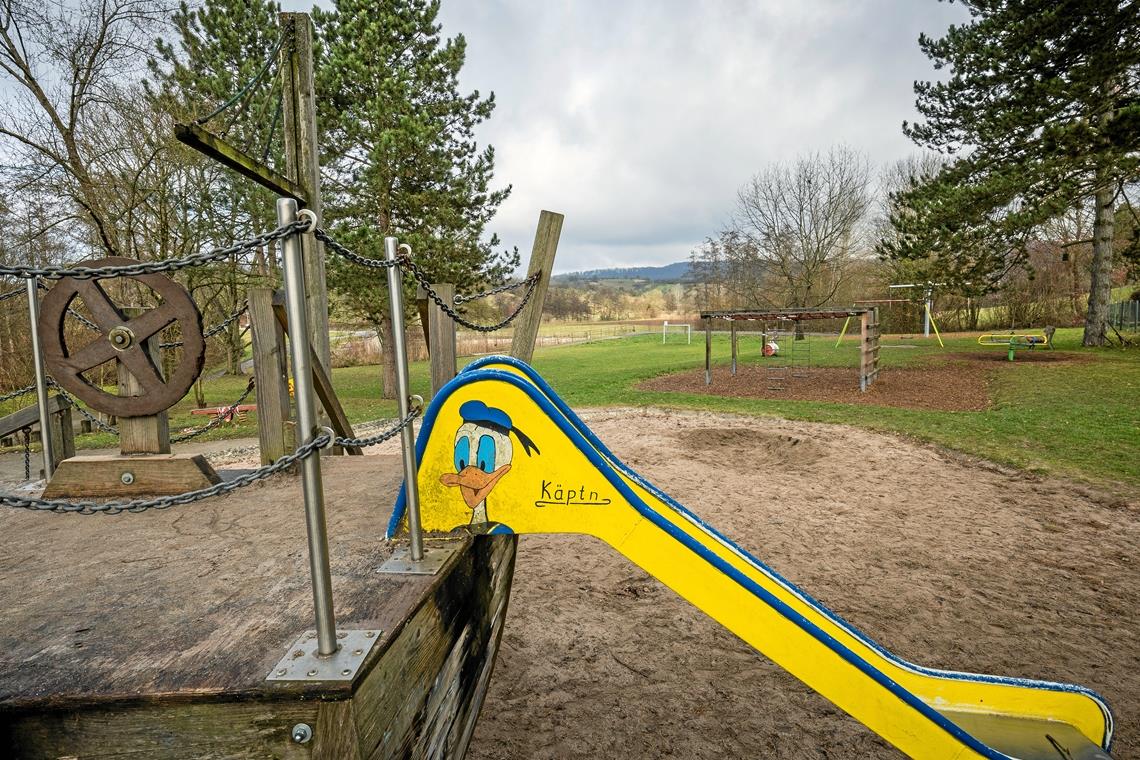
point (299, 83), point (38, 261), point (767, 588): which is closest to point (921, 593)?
point (767, 588)

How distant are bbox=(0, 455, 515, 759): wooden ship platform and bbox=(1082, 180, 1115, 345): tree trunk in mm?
21230

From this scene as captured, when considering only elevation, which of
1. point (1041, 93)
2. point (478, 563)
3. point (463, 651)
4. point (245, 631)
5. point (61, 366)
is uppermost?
point (1041, 93)

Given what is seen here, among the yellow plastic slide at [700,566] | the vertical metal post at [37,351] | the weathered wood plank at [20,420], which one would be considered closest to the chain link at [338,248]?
the yellow plastic slide at [700,566]

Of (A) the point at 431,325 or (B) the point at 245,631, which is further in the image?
(A) the point at 431,325

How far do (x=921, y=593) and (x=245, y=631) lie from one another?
3897mm

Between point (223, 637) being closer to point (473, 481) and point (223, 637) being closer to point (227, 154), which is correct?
point (473, 481)

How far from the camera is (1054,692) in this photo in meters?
2.21

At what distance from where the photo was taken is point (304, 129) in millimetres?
5578

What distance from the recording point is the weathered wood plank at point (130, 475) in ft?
10.2

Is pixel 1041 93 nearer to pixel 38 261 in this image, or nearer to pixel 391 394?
pixel 391 394

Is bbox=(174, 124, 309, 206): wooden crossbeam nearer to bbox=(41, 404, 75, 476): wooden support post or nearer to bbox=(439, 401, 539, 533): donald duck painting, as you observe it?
bbox=(439, 401, 539, 533): donald duck painting

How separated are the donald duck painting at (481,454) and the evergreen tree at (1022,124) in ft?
41.5

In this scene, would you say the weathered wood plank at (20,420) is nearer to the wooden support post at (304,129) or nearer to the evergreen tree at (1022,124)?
the wooden support post at (304,129)

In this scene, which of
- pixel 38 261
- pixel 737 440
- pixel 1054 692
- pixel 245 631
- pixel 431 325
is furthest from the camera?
pixel 38 261
